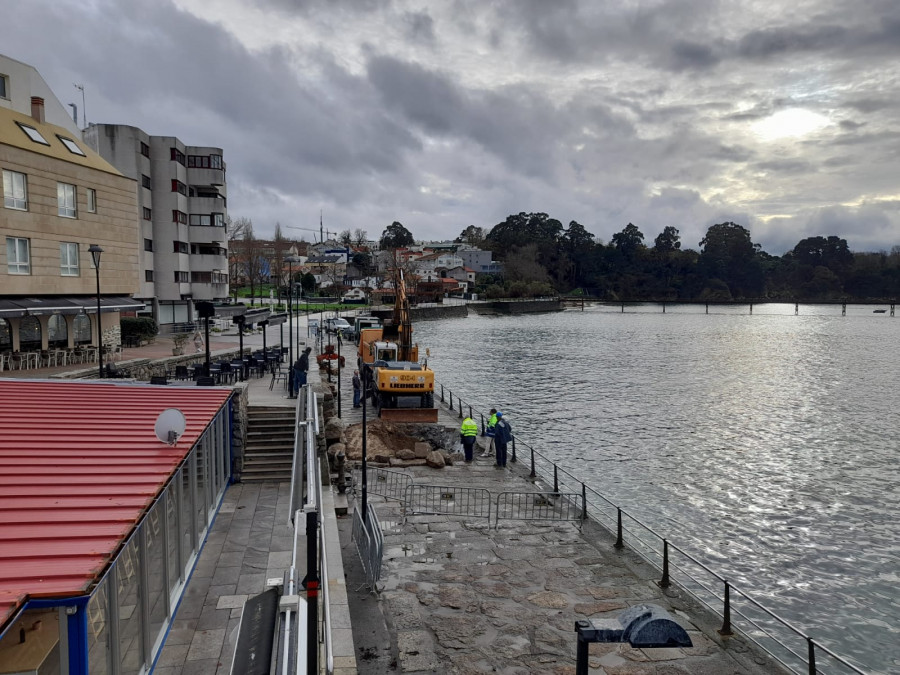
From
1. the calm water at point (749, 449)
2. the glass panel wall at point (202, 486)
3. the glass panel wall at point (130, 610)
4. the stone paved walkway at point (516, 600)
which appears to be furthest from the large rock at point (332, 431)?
the glass panel wall at point (130, 610)

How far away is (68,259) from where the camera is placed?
29.5 meters

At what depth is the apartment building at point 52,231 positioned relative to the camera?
86.7 ft

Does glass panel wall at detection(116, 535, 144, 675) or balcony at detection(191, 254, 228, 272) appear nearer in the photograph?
glass panel wall at detection(116, 535, 144, 675)

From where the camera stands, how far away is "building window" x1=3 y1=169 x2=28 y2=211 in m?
25.9

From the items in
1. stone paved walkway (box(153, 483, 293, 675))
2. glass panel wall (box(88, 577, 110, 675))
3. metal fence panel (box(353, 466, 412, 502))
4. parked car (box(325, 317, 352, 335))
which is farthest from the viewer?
parked car (box(325, 317, 352, 335))

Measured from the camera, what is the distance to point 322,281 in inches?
6378

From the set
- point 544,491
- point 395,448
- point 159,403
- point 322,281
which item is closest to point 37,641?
point 159,403

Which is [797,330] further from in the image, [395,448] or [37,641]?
[37,641]

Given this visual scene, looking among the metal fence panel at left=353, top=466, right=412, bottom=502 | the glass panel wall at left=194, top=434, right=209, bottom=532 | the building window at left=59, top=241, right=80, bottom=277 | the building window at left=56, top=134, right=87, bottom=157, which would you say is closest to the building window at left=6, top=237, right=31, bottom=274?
the building window at left=59, top=241, right=80, bottom=277

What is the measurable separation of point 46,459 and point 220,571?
3637 mm

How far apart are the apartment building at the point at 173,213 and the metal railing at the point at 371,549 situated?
122 feet

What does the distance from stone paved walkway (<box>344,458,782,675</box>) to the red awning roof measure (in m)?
4.95

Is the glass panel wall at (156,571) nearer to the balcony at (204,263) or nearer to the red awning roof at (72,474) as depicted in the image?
the red awning roof at (72,474)

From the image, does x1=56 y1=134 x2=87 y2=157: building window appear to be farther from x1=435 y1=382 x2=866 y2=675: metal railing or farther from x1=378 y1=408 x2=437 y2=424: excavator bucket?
x1=435 y1=382 x2=866 y2=675: metal railing
